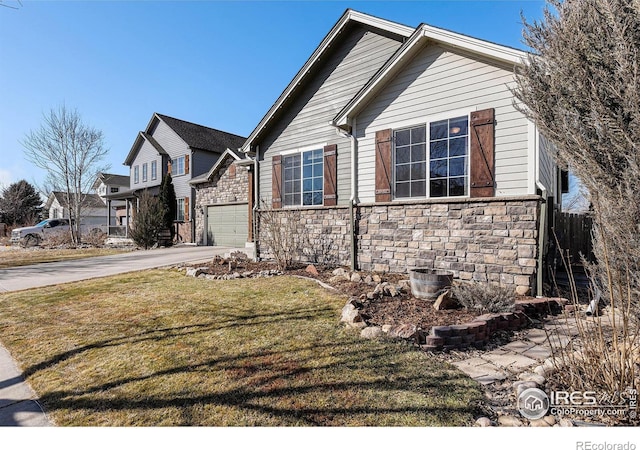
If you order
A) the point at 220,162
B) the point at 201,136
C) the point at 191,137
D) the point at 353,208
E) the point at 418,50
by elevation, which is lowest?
the point at 353,208

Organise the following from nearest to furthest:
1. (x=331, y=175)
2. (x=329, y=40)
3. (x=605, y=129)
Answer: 1. (x=605, y=129)
2. (x=331, y=175)
3. (x=329, y=40)

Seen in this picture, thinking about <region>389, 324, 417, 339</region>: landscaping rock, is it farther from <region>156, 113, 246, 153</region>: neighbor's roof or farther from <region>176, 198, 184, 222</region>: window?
<region>156, 113, 246, 153</region>: neighbor's roof

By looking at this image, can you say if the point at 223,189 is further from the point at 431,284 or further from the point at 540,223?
the point at 540,223

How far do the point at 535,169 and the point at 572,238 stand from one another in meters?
4.66

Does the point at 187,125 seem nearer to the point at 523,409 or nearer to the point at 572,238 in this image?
the point at 572,238

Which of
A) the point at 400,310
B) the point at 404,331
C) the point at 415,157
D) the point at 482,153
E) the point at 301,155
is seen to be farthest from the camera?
the point at 301,155

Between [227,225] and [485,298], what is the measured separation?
13.6m

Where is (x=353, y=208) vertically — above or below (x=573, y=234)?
above

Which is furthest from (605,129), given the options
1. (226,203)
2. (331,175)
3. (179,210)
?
(179,210)

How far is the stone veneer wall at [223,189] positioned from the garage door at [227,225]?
373 mm

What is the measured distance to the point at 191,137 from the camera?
20609 millimetres

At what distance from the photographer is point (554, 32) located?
114 inches
